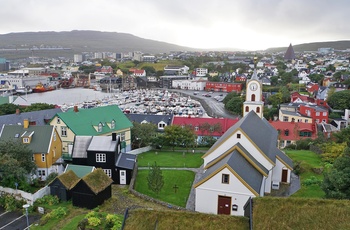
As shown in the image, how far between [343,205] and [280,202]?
228 centimetres

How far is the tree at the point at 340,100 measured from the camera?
6662cm

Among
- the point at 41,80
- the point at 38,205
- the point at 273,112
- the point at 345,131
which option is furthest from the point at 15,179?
the point at 41,80

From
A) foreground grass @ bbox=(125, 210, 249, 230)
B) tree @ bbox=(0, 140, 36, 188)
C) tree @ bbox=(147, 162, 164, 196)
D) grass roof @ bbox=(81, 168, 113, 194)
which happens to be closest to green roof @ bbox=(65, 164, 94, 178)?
grass roof @ bbox=(81, 168, 113, 194)

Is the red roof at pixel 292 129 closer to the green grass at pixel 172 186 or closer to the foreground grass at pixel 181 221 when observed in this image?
the green grass at pixel 172 186

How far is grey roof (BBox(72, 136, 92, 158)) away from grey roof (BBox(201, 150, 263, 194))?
41.1ft

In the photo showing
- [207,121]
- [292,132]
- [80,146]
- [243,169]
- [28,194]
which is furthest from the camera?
[207,121]

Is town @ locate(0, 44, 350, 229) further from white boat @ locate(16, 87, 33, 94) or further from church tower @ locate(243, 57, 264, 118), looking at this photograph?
white boat @ locate(16, 87, 33, 94)

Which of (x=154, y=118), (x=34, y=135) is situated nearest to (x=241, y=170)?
(x=34, y=135)

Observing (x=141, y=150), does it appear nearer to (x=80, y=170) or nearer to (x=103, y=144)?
(x=103, y=144)

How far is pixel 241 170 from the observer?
21266mm

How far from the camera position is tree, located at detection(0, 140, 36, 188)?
23750mm

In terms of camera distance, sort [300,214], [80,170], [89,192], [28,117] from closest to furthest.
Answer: [300,214] < [89,192] < [80,170] < [28,117]

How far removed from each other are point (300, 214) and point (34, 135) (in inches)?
972

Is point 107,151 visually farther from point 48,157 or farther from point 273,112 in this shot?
point 273,112
